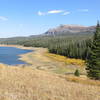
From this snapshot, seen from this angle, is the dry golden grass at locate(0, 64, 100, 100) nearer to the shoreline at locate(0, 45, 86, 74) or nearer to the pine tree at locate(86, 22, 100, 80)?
the pine tree at locate(86, 22, 100, 80)

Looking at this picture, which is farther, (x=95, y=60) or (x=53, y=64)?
(x=53, y=64)

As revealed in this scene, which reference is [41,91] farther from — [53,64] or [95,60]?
[53,64]

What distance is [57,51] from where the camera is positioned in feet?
431

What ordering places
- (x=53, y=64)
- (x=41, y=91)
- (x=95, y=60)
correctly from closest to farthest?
1. (x=41, y=91)
2. (x=95, y=60)
3. (x=53, y=64)

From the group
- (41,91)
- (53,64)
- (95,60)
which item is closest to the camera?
(41,91)

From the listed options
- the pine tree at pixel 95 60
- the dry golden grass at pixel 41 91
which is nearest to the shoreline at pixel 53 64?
the pine tree at pixel 95 60

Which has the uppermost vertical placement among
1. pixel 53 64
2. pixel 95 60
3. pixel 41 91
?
pixel 41 91

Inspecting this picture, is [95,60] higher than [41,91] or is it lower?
lower

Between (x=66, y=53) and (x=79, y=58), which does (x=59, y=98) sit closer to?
(x=79, y=58)

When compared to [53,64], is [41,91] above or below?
above

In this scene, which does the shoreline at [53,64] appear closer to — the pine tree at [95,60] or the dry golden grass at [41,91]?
the pine tree at [95,60]

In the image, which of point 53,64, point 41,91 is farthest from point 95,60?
point 53,64

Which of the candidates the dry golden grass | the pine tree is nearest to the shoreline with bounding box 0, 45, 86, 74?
the pine tree

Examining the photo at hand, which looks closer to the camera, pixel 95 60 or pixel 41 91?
pixel 41 91
